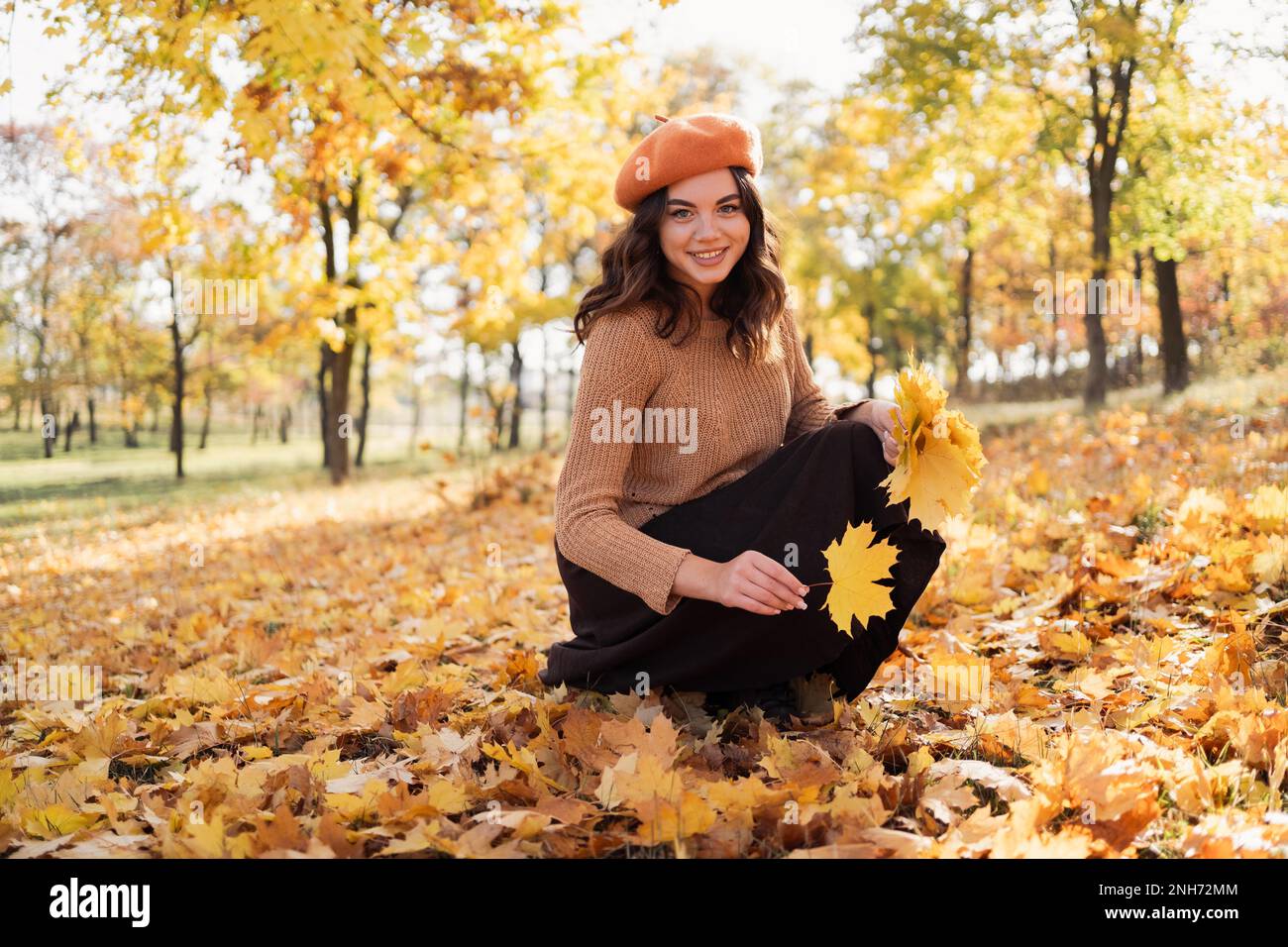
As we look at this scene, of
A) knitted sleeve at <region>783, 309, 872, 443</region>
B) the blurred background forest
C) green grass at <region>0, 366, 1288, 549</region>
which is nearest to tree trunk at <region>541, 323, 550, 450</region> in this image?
the blurred background forest

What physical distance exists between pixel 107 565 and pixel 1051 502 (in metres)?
6.08

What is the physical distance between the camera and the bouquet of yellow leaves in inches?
84.7

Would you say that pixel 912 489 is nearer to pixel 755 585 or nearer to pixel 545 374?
pixel 755 585

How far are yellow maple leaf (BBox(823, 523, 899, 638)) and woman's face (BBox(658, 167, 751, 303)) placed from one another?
2.81 feet

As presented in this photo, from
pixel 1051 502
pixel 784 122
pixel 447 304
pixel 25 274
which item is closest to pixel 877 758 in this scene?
pixel 1051 502

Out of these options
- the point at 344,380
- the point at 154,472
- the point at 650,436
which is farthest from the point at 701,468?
the point at 344,380

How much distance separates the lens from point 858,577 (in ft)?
7.11

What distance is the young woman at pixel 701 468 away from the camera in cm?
232

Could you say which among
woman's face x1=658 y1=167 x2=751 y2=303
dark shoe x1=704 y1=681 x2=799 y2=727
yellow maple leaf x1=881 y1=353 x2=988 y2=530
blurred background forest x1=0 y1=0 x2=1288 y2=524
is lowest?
dark shoe x1=704 y1=681 x2=799 y2=727

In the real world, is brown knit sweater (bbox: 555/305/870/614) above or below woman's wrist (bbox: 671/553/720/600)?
above

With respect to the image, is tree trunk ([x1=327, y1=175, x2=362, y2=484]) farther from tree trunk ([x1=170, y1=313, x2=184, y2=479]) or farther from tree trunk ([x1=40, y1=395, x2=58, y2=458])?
tree trunk ([x1=40, y1=395, x2=58, y2=458])
